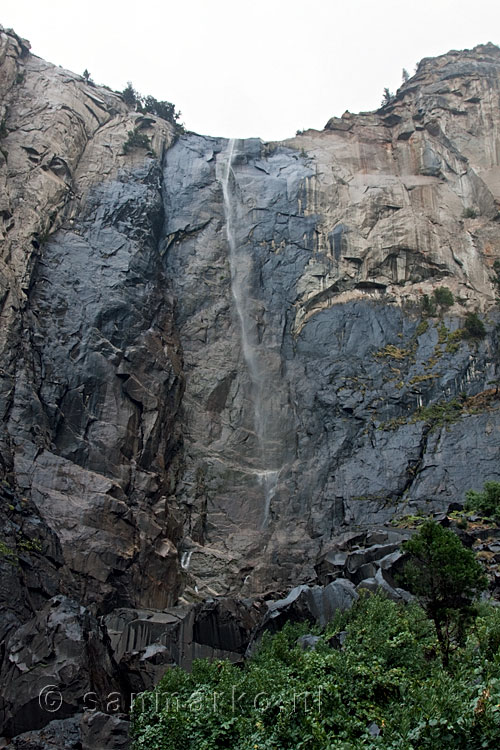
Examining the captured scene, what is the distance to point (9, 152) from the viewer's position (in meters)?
46.5

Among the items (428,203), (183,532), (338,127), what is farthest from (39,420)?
(338,127)

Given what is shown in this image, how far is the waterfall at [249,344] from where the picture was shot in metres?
41.9

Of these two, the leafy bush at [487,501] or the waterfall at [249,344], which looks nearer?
the leafy bush at [487,501]

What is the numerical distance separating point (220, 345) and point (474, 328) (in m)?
17.5

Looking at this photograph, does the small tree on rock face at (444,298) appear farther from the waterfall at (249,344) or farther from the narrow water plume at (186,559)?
the narrow water plume at (186,559)

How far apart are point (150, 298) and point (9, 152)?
47.7 feet

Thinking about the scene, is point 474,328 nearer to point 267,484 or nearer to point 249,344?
point 249,344

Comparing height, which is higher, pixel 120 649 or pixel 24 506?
pixel 24 506

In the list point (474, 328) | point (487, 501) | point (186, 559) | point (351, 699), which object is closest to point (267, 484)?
point (186, 559)

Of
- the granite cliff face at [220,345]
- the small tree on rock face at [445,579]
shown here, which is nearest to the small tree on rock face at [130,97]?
the granite cliff face at [220,345]

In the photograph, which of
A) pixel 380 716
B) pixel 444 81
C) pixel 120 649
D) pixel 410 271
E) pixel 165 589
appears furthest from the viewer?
pixel 444 81

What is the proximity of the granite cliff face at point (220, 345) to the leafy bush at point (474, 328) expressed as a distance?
557 millimetres

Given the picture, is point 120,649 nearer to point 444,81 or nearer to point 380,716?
point 380,716

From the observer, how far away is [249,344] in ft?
157
